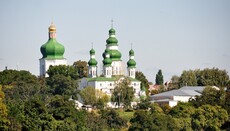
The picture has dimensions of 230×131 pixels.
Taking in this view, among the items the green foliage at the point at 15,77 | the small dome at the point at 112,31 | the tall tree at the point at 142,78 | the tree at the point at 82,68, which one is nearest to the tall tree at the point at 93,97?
the green foliage at the point at 15,77

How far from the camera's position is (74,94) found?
7406 centimetres

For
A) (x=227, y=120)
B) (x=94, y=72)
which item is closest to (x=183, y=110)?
(x=227, y=120)

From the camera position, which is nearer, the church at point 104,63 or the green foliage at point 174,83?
the church at point 104,63

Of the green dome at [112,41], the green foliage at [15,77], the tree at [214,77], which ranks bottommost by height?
the green foliage at [15,77]

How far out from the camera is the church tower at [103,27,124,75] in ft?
268

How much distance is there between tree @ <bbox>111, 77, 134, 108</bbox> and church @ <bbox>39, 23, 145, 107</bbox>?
5282 millimetres

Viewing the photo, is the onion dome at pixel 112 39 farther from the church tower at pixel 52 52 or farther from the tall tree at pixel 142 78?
the tall tree at pixel 142 78

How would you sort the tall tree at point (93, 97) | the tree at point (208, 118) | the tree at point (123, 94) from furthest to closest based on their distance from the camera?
1. the tree at point (123, 94)
2. the tall tree at point (93, 97)
3. the tree at point (208, 118)

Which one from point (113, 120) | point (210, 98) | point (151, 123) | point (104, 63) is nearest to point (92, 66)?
point (104, 63)

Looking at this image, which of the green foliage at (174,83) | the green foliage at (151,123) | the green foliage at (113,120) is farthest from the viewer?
the green foliage at (174,83)

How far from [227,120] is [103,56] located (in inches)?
940

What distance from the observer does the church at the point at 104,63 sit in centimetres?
7944

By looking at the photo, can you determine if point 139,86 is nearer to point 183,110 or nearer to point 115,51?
point 115,51

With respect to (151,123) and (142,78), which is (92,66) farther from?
(151,123)
